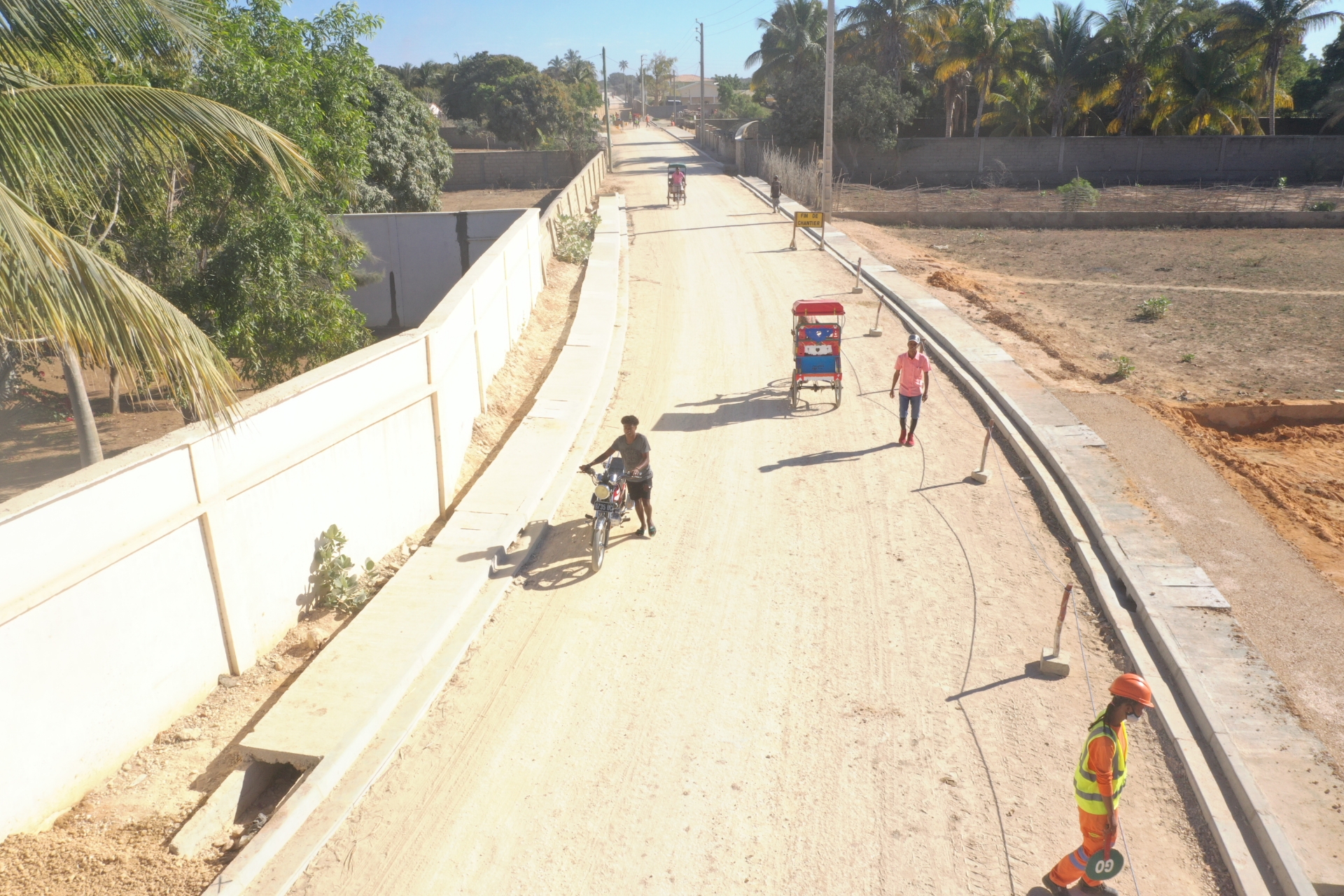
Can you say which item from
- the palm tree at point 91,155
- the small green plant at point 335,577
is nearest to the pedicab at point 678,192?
the palm tree at point 91,155

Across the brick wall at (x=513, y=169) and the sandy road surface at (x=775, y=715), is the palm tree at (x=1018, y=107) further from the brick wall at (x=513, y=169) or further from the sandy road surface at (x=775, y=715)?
the sandy road surface at (x=775, y=715)

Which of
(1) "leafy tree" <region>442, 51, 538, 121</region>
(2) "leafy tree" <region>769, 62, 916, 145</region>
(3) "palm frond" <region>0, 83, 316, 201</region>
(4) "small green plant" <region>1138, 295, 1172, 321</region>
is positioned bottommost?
(4) "small green plant" <region>1138, 295, 1172, 321</region>

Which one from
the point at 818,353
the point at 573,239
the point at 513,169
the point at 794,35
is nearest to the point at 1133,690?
the point at 818,353

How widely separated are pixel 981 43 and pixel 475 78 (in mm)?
43073

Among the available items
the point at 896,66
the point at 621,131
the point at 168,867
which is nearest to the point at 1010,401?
the point at 168,867

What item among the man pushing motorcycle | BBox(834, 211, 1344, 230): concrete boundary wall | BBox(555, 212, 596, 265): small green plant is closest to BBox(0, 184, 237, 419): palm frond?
the man pushing motorcycle

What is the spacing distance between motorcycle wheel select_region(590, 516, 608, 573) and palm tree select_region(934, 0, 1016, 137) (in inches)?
1832

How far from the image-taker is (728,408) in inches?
564

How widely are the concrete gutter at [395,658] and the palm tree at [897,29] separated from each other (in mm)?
45494

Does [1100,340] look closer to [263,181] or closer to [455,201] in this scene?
[263,181]

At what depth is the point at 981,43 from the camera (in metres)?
47.5

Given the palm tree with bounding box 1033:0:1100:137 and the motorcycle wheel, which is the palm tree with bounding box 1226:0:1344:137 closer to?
the palm tree with bounding box 1033:0:1100:137

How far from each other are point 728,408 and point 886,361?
158 inches

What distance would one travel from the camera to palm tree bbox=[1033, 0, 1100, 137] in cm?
4809
